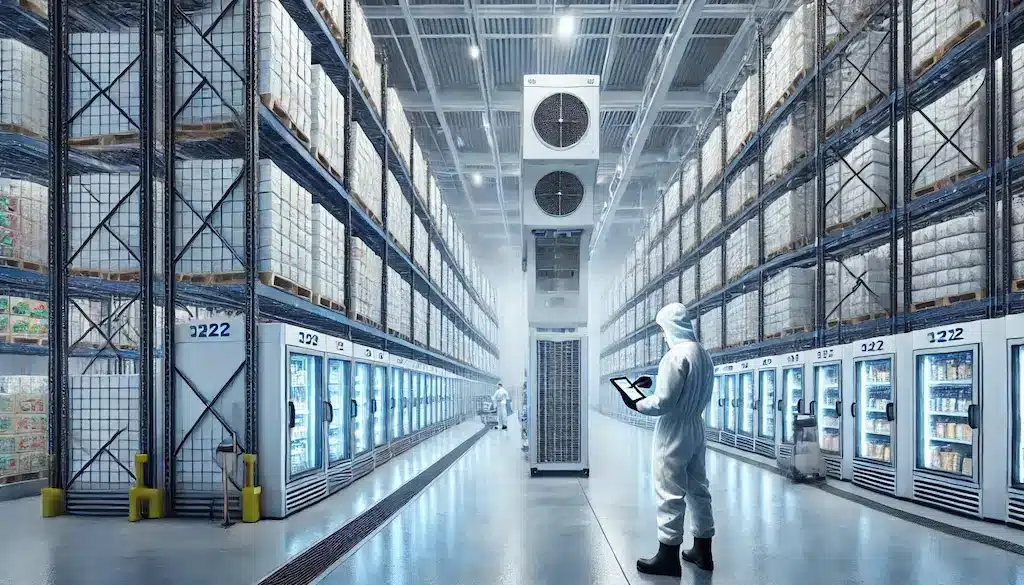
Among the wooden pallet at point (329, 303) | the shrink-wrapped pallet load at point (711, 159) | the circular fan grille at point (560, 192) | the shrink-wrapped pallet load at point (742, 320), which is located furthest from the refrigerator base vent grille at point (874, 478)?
the shrink-wrapped pallet load at point (711, 159)

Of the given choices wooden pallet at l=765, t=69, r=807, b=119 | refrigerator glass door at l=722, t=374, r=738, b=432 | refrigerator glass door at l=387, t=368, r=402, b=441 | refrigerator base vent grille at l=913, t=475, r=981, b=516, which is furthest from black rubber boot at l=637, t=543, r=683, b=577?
refrigerator glass door at l=722, t=374, r=738, b=432

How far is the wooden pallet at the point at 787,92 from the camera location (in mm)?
12680

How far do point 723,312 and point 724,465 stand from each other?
4982 mm

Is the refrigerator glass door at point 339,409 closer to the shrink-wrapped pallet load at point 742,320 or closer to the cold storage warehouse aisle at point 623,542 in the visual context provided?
the cold storage warehouse aisle at point 623,542

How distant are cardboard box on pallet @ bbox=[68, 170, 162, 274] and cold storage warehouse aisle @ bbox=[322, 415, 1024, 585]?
3.76 m

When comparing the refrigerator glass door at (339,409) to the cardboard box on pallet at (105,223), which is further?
the refrigerator glass door at (339,409)

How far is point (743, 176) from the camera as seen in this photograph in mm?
15883

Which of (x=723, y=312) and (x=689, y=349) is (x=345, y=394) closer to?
(x=689, y=349)

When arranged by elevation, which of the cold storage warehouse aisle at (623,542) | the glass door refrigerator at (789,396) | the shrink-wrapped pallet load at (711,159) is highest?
the shrink-wrapped pallet load at (711,159)

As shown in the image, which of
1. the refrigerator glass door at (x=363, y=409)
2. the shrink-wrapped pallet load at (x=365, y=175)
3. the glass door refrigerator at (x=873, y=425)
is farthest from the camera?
the refrigerator glass door at (x=363, y=409)

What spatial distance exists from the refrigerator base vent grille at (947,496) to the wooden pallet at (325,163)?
24.1 ft

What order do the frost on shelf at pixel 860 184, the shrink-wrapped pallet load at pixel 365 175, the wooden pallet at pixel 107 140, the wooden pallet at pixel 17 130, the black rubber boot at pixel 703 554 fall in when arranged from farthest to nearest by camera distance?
the shrink-wrapped pallet load at pixel 365 175 < the frost on shelf at pixel 860 184 < the wooden pallet at pixel 17 130 < the wooden pallet at pixel 107 140 < the black rubber boot at pixel 703 554

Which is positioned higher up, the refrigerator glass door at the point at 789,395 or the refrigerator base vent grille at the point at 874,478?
the refrigerator glass door at the point at 789,395

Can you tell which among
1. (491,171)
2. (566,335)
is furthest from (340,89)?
(491,171)
